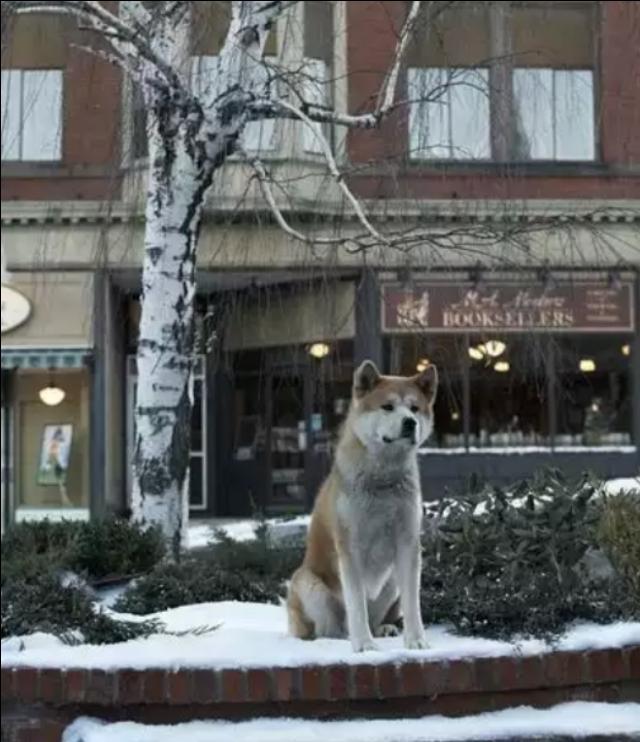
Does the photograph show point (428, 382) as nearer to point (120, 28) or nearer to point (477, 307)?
point (120, 28)

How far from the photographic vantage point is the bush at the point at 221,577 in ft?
21.4

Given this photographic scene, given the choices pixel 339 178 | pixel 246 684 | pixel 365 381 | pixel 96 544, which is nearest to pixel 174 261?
pixel 339 178

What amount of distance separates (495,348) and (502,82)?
357cm

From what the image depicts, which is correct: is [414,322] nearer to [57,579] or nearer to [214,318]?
[214,318]

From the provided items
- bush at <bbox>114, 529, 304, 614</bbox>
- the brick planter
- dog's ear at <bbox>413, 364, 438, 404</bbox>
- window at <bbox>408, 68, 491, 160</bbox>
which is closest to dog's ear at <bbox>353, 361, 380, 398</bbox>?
dog's ear at <bbox>413, 364, 438, 404</bbox>

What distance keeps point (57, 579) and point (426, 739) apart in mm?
1856

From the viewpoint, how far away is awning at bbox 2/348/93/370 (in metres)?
17.5

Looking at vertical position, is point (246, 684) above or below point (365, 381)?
below

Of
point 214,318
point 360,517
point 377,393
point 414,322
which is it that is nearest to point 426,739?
point 360,517

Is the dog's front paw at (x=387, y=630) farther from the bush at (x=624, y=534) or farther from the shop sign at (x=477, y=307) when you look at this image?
the shop sign at (x=477, y=307)

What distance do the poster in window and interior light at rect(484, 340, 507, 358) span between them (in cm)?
846

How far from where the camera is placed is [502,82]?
940cm

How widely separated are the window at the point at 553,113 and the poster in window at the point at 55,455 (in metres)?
8.68

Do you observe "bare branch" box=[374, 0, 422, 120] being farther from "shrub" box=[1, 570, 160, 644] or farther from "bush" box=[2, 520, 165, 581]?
"shrub" box=[1, 570, 160, 644]
